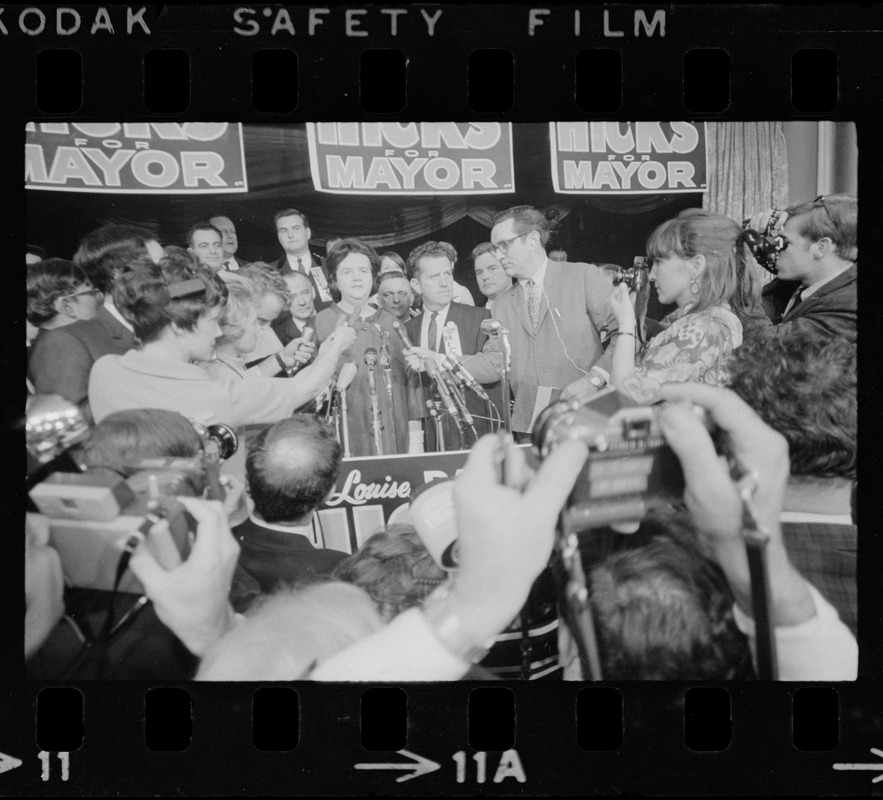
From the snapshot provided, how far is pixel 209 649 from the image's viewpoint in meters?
3.02

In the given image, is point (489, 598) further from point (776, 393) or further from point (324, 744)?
point (776, 393)

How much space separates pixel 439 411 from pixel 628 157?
977 millimetres

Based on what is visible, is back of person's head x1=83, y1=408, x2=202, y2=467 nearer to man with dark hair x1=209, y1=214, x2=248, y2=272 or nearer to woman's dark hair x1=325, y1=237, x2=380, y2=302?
man with dark hair x1=209, y1=214, x2=248, y2=272

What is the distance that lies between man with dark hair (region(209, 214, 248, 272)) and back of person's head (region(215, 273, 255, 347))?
3cm

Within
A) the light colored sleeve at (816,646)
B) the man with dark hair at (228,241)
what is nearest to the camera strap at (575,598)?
the light colored sleeve at (816,646)

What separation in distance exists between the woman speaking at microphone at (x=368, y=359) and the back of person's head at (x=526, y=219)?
0.42 meters

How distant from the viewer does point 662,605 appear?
9.82ft

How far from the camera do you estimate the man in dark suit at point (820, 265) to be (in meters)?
3.04

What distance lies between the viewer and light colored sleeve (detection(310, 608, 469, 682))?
2977 millimetres

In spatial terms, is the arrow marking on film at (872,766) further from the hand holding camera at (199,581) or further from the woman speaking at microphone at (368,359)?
the hand holding camera at (199,581)

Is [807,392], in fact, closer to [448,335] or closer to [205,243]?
[448,335]

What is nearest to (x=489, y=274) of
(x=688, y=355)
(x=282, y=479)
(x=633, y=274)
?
(x=633, y=274)

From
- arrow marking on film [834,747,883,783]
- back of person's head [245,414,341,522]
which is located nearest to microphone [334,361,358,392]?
back of person's head [245,414,341,522]

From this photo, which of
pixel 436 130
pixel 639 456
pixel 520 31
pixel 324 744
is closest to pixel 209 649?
pixel 324 744
